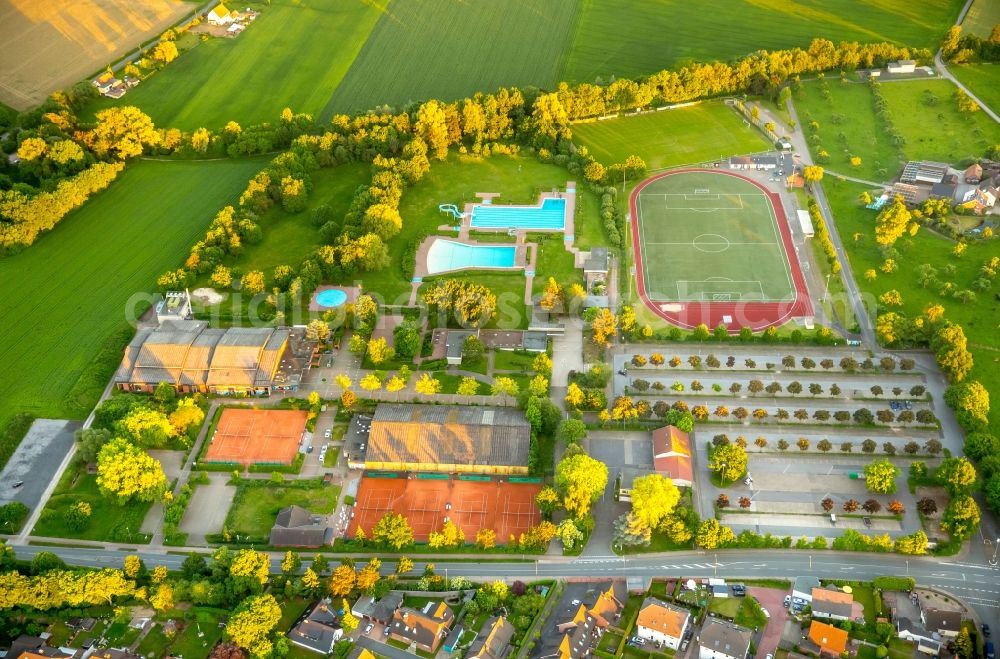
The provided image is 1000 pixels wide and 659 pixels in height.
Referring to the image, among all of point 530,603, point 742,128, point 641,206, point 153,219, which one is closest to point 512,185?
point 641,206

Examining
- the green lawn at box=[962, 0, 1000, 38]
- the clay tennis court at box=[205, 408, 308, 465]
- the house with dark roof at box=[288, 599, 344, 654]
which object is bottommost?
the house with dark roof at box=[288, 599, 344, 654]

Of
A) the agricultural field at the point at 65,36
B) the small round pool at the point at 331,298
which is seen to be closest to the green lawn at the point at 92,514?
the small round pool at the point at 331,298

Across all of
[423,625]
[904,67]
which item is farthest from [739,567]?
[904,67]

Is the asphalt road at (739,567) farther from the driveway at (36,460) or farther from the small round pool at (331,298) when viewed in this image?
the small round pool at (331,298)

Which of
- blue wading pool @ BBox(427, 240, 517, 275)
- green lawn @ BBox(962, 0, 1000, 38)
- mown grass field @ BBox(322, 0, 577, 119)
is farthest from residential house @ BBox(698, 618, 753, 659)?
green lawn @ BBox(962, 0, 1000, 38)

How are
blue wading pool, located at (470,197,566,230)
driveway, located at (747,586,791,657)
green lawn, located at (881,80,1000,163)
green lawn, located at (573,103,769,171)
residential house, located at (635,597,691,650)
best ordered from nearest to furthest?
driveway, located at (747,586,791,657) → residential house, located at (635,597,691,650) → blue wading pool, located at (470,197,566,230) → green lawn, located at (881,80,1000,163) → green lawn, located at (573,103,769,171)

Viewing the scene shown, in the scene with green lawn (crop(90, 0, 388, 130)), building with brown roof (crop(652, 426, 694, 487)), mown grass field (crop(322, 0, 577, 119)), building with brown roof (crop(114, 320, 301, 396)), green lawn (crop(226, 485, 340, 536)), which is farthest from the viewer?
mown grass field (crop(322, 0, 577, 119))

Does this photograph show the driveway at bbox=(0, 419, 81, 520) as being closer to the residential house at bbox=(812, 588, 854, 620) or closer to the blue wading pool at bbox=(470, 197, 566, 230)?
the blue wading pool at bbox=(470, 197, 566, 230)
